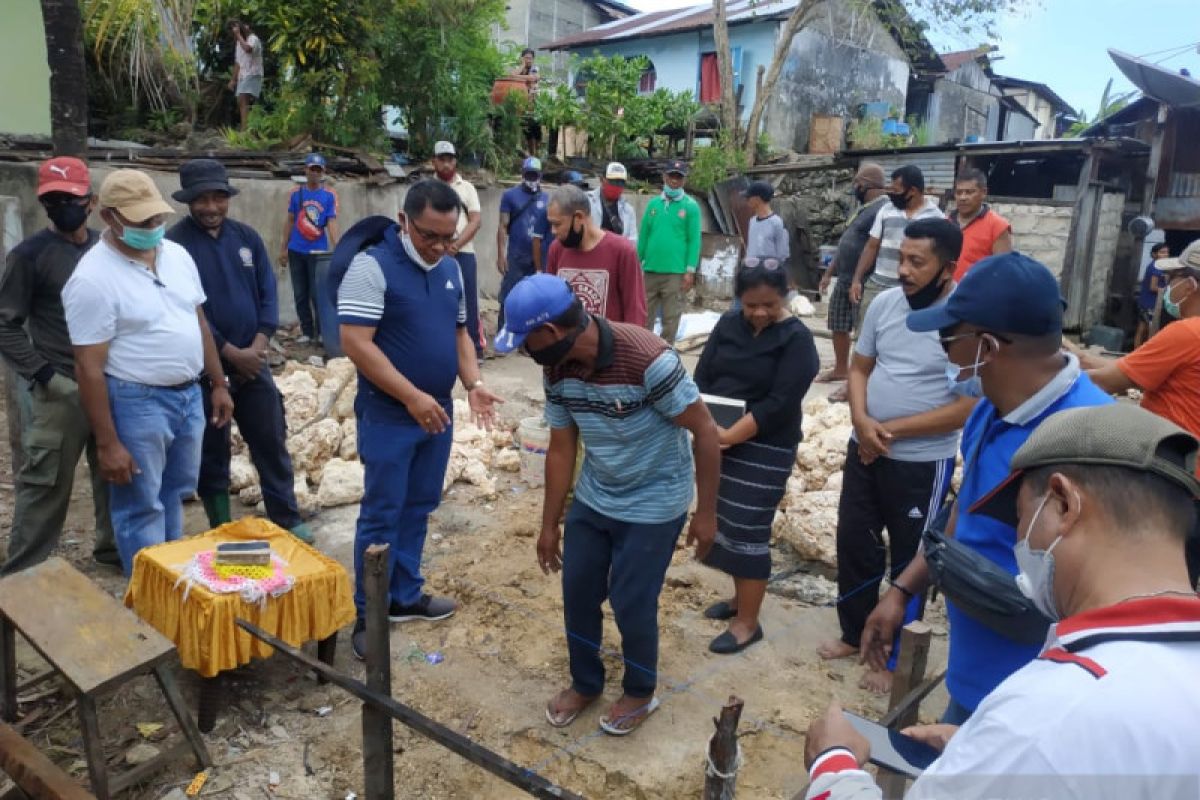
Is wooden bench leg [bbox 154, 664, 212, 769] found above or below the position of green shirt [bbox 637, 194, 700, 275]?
below

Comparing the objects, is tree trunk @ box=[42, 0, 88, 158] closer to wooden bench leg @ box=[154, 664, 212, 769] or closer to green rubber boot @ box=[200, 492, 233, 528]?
green rubber boot @ box=[200, 492, 233, 528]

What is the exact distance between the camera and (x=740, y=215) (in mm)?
15578

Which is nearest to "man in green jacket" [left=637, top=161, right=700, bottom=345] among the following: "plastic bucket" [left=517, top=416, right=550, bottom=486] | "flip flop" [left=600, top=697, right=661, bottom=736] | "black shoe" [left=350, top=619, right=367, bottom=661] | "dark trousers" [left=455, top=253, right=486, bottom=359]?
"dark trousers" [left=455, top=253, right=486, bottom=359]

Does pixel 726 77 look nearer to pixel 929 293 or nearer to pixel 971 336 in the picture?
A: pixel 929 293

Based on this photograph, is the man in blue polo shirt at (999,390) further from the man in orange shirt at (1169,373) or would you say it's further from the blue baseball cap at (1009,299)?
the man in orange shirt at (1169,373)

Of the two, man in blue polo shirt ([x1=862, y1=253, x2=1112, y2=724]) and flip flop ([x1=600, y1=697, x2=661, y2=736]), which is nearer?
man in blue polo shirt ([x1=862, y1=253, x2=1112, y2=724])

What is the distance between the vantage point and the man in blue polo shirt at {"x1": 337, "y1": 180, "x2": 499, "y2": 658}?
3543 mm

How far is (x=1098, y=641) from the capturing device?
1.04 m

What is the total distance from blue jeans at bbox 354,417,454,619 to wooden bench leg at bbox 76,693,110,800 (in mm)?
1053

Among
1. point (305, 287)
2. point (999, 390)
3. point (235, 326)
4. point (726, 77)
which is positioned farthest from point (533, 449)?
point (726, 77)

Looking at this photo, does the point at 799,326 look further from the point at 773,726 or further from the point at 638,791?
the point at 638,791

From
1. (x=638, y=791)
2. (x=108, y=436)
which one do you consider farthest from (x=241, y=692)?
(x=638, y=791)

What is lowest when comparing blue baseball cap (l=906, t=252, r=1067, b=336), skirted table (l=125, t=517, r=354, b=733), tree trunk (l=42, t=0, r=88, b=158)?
skirted table (l=125, t=517, r=354, b=733)

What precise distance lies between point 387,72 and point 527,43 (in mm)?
17862
